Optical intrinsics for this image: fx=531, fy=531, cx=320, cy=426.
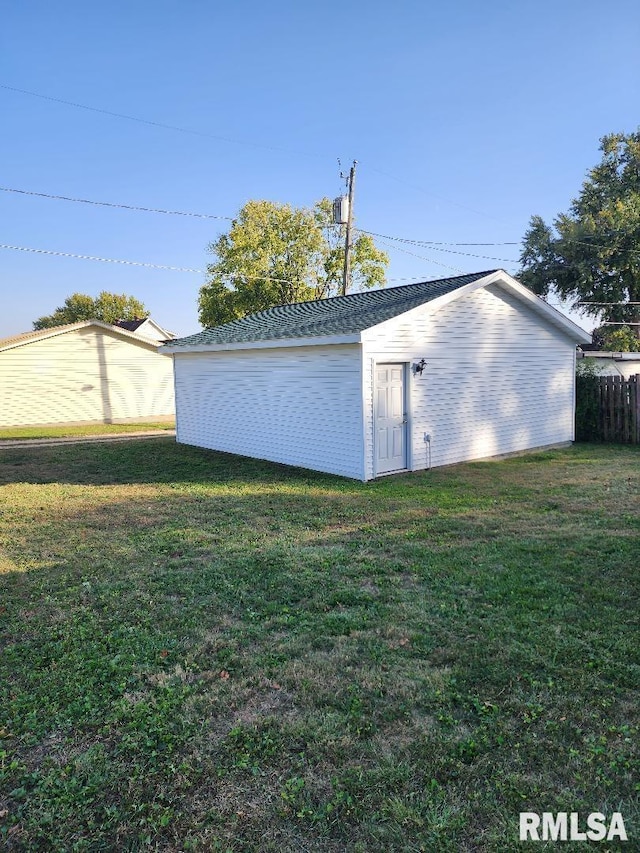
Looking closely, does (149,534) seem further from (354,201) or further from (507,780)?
(354,201)

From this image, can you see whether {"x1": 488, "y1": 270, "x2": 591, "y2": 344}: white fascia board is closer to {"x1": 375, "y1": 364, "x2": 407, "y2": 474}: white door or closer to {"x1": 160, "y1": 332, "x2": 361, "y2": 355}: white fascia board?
{"x1": 375, "y1": 364, "x2": 407, "y2": 474}: white door

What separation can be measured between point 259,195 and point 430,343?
25572 mm

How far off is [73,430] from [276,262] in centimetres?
1787

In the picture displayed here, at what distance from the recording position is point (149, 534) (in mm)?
6523

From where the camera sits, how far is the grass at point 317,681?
2.27 meters

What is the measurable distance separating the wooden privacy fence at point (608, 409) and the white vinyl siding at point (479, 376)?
66 cm

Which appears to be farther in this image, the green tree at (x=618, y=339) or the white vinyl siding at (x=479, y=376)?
the green tree at (x=618, y=339)

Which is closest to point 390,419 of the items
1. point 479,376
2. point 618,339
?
point 479,376

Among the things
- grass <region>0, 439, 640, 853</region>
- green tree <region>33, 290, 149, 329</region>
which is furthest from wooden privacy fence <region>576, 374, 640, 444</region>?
green tree <region>33, 290, 149, 329</region>

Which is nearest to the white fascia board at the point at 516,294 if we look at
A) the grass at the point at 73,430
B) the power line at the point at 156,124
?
the grass at the point at 73,430

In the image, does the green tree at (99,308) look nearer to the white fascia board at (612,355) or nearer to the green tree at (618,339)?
the green tree at (618,339)

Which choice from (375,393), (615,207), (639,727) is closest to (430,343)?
(375,393)

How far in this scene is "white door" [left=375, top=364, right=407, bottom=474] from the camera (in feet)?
31.4

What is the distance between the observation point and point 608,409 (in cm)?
1388
